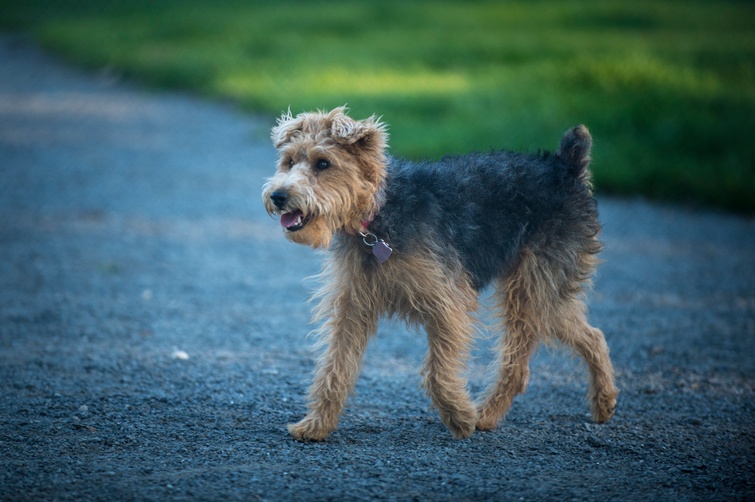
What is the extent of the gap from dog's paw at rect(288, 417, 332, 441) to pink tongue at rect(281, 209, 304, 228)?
1.13m

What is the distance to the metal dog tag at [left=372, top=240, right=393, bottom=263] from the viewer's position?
466cm

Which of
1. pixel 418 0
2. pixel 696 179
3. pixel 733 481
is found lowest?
pixel 733 481

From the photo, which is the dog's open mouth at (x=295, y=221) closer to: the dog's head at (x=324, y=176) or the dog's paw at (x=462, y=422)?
the dog's head at (x=324, y=176)

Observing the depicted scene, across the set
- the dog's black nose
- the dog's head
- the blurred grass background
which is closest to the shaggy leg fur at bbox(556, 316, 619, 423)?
the dog's head

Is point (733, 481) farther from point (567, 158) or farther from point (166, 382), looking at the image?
point (166, 382)

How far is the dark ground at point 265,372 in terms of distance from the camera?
4.39 m

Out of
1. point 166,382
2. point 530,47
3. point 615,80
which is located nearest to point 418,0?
point 530,47

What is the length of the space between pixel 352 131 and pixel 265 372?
2146 mm

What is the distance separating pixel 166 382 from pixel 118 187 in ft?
22.2

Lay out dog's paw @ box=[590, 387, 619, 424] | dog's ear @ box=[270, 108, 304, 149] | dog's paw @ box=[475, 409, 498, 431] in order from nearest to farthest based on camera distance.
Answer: dog's ear @ box=[270, 108, 304, 149] → dog's paw @ box=[475, 409, 498, 431] → dog's paw @ box=[590, 387, 619, 424]

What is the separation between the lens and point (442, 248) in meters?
4.84

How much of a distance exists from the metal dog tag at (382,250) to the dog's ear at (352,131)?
0.53 m

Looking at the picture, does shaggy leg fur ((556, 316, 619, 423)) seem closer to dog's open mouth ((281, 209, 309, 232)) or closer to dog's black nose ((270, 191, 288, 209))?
dog's open mouth ((281, 209, 309, 232))

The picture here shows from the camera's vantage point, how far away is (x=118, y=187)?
38.8ft
